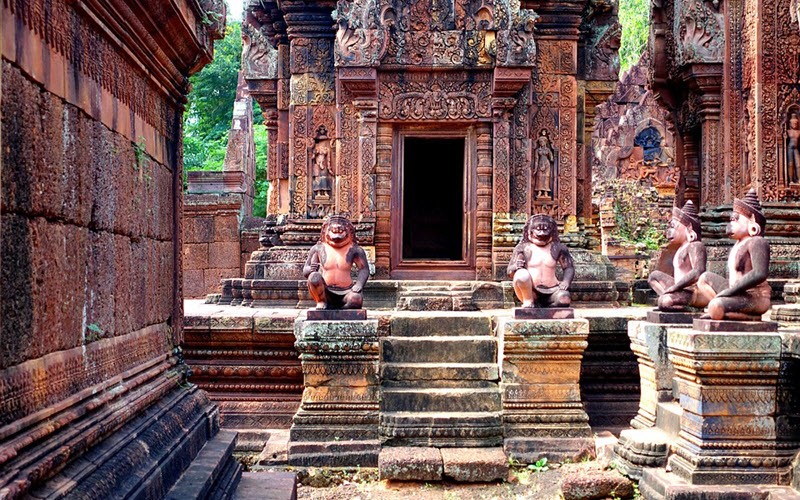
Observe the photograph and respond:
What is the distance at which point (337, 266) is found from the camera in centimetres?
675

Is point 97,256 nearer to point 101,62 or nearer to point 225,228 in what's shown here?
point 101,62

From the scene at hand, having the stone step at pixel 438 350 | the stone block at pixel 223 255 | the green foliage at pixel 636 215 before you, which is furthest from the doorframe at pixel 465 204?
the green foliage at pixel 636 215

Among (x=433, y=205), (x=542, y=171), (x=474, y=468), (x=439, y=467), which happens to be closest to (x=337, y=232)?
(x=439, y=467)

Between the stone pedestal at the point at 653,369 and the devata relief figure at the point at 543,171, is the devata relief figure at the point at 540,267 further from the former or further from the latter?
the devata relief figure at the point at 543,171

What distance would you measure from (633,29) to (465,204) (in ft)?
99.9

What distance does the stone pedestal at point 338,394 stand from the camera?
251 inches

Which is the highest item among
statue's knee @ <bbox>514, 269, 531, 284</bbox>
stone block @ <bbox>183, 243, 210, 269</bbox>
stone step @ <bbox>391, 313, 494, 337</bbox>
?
stone block @ <bbox>183, 243, 210, 269</bbox>

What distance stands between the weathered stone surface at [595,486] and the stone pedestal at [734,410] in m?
0.54

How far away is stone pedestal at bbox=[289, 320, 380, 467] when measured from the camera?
638 centimetres

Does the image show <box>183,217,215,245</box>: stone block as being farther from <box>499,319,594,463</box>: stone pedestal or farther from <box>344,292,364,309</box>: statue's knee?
<box>499,319,594,463</box>: stone pedestal

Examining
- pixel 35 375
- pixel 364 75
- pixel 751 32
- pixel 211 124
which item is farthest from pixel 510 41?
pixel 211 124

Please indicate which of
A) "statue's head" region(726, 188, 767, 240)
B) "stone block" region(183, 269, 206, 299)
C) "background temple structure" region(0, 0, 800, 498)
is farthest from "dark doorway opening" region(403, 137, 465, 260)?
"statue's head" region(726, 188, 767, 240)

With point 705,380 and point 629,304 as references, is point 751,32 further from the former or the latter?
point 705,380

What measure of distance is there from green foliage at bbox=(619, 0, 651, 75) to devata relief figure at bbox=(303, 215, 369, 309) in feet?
103
